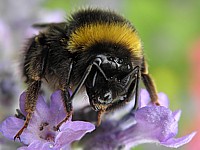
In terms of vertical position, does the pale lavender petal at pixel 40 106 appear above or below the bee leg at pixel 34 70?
below

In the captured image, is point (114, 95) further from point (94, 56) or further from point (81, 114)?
point (81, 114)

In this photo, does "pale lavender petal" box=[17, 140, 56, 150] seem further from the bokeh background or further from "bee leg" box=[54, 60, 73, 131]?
the bokeh background

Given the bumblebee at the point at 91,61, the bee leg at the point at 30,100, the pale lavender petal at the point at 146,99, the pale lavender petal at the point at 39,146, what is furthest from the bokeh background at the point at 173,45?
the pale lavender petal at the point at 39,146

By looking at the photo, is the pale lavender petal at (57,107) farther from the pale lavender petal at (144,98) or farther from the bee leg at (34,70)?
the pale lavender petal at (144,98)

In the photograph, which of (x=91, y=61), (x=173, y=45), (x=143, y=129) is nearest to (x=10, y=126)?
(x=91, y=61)

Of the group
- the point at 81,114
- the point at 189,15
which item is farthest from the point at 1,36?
the point at 189,15

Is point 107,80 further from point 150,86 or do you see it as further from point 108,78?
point 150,86

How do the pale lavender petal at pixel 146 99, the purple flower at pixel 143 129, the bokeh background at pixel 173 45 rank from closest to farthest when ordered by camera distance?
1. the purple flower at pixel 143 129
2. the pale lavender petal at pixel 146 99
3. the bokeh background at pixel 173 45
